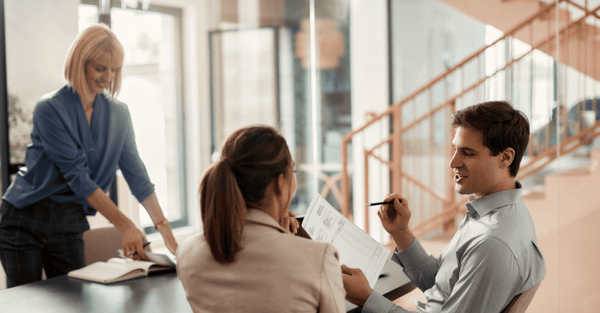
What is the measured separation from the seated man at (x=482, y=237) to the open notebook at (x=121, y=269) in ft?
2.33

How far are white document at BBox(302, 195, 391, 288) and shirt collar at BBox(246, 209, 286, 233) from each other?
1.06 feet

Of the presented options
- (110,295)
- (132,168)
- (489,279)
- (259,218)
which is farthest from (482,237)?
(132,168)

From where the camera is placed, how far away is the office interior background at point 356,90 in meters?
2.78

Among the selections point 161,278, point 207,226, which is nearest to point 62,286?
point 161,278

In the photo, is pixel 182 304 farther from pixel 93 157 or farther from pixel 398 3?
pixel 398 3

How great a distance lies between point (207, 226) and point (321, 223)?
1.41 feet

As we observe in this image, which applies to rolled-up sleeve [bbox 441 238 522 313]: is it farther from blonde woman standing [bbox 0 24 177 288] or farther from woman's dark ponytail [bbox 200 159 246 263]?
blonde woman standing [bbox 0 24 177 288]

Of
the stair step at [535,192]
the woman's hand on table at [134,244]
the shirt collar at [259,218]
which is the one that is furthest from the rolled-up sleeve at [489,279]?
the stair step at [535,192]

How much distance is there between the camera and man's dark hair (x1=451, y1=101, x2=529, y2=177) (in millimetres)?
1286

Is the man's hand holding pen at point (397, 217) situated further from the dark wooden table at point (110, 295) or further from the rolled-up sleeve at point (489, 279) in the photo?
the rolled-up sleeve at point (489, 279)

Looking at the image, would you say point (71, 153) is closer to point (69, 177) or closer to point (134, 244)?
point (69, 177)

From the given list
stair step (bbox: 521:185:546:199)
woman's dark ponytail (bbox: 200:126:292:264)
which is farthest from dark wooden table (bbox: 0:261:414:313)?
stair step (bbox: 521:185:546:199)

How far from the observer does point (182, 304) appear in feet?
4.40

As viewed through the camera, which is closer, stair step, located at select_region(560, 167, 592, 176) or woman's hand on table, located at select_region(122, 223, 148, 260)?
woman's hand on table, located at select_region(122, 223, 148, 260)
